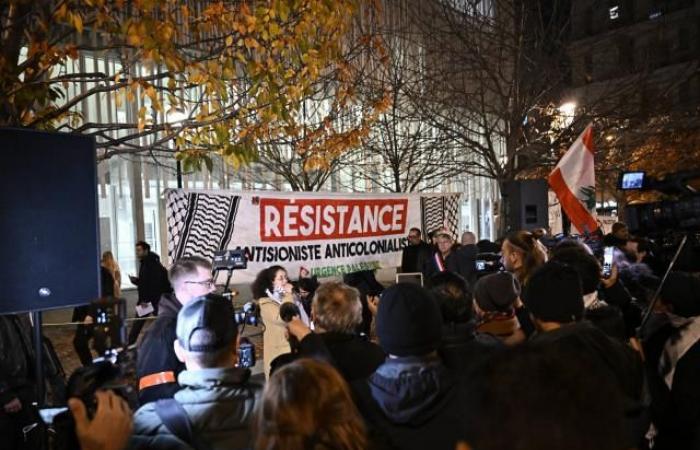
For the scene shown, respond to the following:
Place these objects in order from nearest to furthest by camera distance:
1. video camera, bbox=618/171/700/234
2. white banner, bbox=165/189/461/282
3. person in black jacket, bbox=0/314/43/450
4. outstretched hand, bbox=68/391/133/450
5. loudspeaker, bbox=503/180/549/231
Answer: outstretched hand, bbox=68/391/133/450 < person in black jacket, bbox=0/314/43/450 < video camera, bbox=618/171/700/234 < loudspeaker, bbox=503/180/549/231 < white banner, bbox=165/189/461/282

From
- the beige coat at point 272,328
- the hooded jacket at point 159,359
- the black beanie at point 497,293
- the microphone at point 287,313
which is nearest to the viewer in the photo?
the hooded jacket at point 159,359

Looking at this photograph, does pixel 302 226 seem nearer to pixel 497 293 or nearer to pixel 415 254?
pixel 415 254

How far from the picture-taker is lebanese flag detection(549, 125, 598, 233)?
22.5ft

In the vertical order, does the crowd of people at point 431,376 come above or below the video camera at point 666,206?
below

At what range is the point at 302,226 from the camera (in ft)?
30.5

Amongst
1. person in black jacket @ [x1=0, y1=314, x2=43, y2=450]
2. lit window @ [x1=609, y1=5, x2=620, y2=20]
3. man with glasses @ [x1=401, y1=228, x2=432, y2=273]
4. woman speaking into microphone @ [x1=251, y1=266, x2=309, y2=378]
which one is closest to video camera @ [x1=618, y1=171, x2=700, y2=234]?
woman speaking into microphone @ [x1=251, y1=266, x2=309, y2=378]

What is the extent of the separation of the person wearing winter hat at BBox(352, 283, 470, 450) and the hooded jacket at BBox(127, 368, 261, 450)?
1.73ft

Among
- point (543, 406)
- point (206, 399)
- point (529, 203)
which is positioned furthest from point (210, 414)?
point (529, 203)

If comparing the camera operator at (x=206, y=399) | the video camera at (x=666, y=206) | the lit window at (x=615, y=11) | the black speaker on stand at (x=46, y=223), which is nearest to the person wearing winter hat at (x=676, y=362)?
the video camera at (x=666, y=206)

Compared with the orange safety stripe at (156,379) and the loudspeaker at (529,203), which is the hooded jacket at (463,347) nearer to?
the orange safety stripe at (156,379)

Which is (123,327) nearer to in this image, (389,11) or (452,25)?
(452,25)

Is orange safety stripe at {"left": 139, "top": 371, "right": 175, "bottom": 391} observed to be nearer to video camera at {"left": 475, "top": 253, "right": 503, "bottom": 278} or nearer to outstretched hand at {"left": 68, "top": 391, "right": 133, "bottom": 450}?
outstretched hand at {"left": 68, "top": 391, "right": 133, "bottom": 450}

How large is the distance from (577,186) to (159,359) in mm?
5353

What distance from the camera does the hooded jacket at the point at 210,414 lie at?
221 cm
